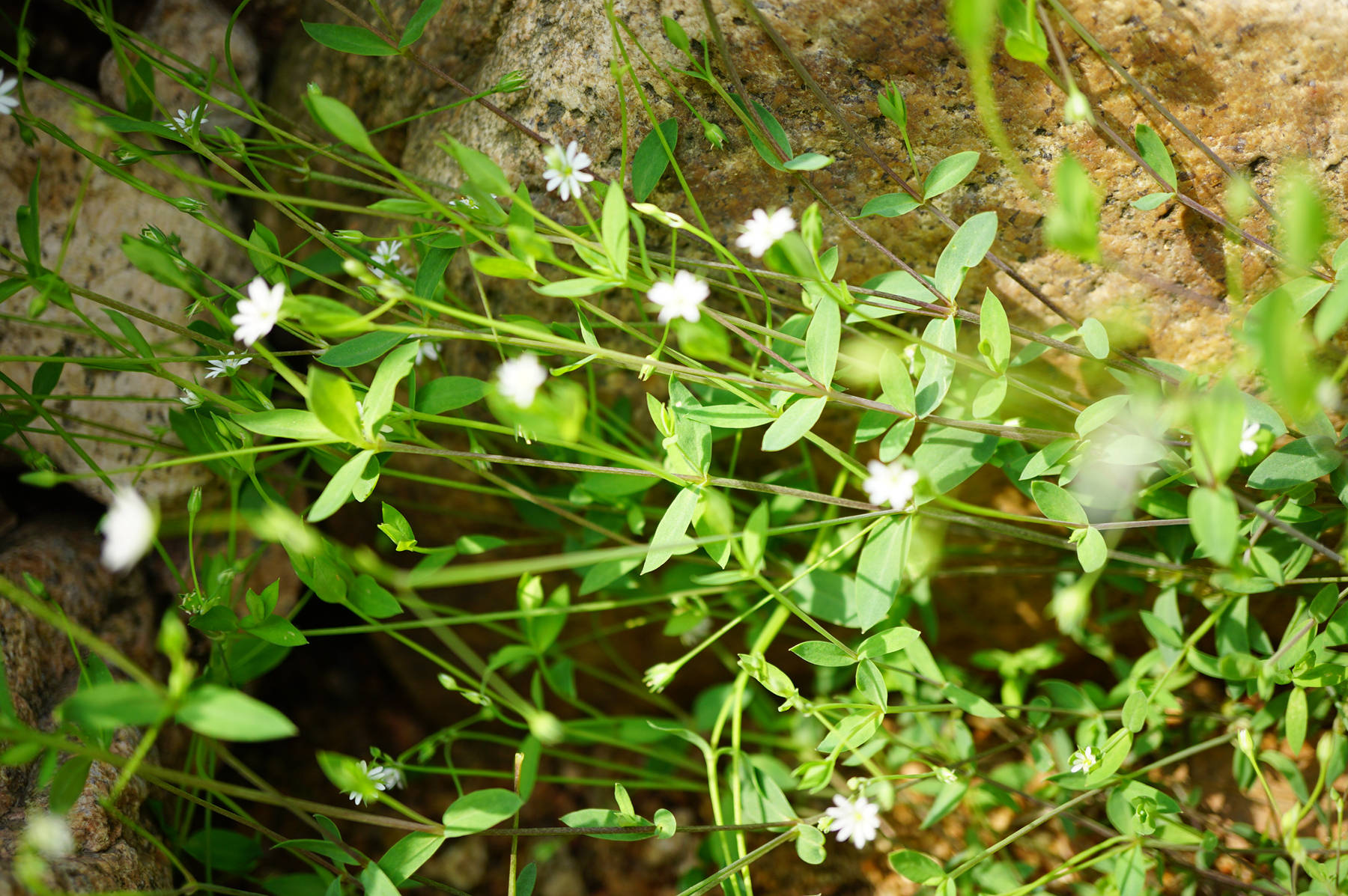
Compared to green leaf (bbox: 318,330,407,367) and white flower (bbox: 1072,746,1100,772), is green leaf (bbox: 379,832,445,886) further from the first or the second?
white flower (bbox: 1072,746,1100,772)

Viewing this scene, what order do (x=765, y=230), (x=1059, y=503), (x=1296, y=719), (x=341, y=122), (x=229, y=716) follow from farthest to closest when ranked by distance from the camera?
(x=1296, y=719) < (x=1059, y=503) < (x=765, y=230) < (x=341, y=122) < (x=229, y=716)

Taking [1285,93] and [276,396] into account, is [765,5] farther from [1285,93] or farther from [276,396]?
→ [276,396]

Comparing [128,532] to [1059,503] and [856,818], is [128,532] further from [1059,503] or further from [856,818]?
[1059,503]

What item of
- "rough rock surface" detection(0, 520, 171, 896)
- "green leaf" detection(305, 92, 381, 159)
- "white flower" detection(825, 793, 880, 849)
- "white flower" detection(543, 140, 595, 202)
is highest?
"green leaf" detection(305, 92, 381, 159)

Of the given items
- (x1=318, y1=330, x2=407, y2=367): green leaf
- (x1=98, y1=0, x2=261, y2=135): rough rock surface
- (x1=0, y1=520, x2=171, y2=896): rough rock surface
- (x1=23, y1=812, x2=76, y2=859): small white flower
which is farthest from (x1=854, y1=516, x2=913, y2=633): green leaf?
(x1=98, y1=0, x2=261, y2=135): rough rock surface

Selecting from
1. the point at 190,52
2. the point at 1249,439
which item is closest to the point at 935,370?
the point at 1249,439

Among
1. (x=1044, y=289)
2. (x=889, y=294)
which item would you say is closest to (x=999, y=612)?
(x=1044, y=289)
